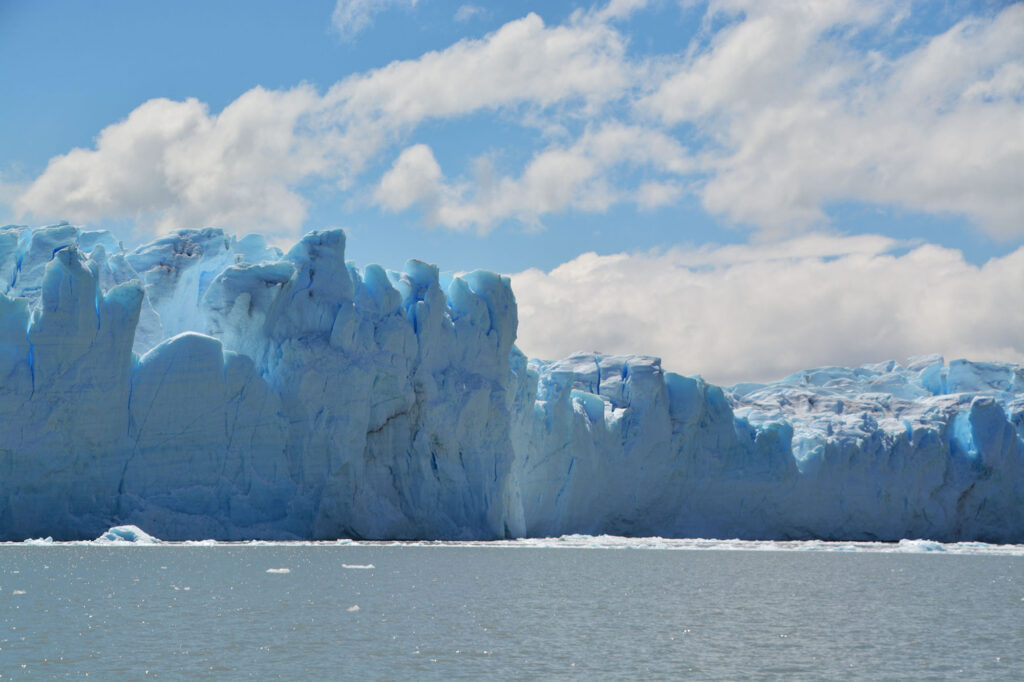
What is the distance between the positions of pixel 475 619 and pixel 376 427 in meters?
16.5

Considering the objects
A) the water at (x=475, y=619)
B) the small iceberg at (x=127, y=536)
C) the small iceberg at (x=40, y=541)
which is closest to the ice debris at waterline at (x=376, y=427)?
the small iceberg at (x=40, y=541)

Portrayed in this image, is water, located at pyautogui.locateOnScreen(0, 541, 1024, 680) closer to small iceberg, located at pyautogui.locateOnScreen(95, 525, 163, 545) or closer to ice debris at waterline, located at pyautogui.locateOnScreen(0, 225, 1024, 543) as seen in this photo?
small iceberg, located at pyautogui.locateOnScreen(95, 525, 163, 545)

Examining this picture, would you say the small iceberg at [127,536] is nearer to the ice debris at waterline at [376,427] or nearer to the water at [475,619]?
the water at [475,619]

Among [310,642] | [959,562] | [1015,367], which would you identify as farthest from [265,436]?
[1015,367]

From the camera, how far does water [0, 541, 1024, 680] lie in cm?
977

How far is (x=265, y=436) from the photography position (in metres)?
26.8

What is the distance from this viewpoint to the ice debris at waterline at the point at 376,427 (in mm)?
24828

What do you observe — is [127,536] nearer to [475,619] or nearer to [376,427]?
[376,427]

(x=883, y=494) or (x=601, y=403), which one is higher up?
(x=601, y=403)

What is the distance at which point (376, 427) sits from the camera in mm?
29406

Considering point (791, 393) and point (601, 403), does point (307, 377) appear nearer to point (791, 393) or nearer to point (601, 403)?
point (601, 403)

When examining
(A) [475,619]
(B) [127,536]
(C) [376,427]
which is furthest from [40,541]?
(A) [475,619]

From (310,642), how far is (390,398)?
18694 millimetres

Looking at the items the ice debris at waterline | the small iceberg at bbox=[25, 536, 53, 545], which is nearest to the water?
the small iceberg at bbox=[25, 536, 53, 545]
